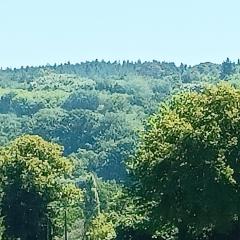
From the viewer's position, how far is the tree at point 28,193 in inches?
2298

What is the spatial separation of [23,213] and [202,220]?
846 inches

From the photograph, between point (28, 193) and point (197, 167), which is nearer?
point (197, 167)

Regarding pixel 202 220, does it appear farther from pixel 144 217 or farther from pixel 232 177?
pixel 144 217

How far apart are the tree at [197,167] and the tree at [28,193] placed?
15.2 meters

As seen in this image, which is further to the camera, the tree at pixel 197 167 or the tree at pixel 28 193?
the tree at pixel 28 193

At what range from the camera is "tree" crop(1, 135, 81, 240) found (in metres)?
58.4

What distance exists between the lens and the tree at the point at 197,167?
130 ft

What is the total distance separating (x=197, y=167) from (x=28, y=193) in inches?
828

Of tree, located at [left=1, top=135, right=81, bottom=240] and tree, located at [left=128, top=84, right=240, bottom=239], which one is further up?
tree, located at [left=128, top=84, right=240, bottom=239]

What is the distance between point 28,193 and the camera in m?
58.4

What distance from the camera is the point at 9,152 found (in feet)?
199

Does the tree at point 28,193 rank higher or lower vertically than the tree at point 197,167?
lower

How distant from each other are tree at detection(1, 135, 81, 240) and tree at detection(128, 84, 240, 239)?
600 inches

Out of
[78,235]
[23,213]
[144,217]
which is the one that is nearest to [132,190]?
[144,217]
